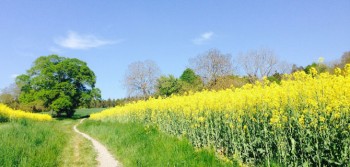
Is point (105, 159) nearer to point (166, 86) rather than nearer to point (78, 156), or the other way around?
point (78, 156)

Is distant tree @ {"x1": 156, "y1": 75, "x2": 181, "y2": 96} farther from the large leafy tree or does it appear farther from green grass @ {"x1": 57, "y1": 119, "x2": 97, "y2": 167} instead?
green grass @ {"x1": 57, "y1": 119, "x2": 97, "y2": 167}

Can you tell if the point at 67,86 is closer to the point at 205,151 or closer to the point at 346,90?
the point at 205,151

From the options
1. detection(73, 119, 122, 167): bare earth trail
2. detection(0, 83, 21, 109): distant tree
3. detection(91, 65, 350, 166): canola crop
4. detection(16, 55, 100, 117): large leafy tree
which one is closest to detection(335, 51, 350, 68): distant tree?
detection(91, 65, 350, 166): canola crop

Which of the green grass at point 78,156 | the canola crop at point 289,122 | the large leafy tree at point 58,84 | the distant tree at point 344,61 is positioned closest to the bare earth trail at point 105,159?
the green grass at point 78,156

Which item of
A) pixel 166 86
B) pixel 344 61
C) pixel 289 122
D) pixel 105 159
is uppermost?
pixel 344 61

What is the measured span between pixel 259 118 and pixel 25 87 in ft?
204

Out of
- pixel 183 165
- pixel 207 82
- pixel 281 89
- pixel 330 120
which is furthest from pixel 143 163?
pixel 207 82

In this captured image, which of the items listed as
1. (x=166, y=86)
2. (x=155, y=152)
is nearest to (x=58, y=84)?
(x=166, y=86)

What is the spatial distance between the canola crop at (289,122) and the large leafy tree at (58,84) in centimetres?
4980

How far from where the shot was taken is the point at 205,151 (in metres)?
9.14

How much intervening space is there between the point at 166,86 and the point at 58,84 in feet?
78.9

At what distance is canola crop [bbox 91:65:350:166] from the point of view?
6238mm

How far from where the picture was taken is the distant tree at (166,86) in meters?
69.6

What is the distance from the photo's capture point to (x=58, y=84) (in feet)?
184
